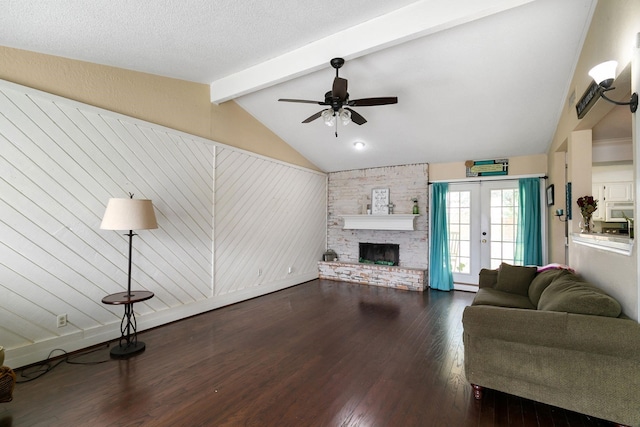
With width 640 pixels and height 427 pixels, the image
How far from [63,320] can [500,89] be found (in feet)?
18.5

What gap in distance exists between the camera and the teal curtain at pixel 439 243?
573 cm

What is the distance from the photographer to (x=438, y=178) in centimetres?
600

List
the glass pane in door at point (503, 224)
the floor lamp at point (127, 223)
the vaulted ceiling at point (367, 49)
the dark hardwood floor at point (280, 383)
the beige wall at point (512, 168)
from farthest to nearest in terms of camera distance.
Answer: the glass pane in door at point (503, 224) → the beige wall at point (512, 168) → the floor lamp at point (127, 223) → the vaulted ceiling at point (367, 49) → the dark hardwood floor at point (280, 383)

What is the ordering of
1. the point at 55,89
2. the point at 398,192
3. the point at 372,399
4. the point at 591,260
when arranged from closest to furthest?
the point at 372,399
the point at 591,260
the point at 55,89
the point at 398,192

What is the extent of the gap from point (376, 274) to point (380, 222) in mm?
1117

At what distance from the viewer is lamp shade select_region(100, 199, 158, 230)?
9.40 ft

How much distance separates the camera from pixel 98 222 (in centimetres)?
315

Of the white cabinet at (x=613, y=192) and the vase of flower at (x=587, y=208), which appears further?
the white cabinet at (x=613, y=192)

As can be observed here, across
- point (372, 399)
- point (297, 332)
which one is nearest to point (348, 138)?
point (297, 332)

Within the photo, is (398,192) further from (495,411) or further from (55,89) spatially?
(55,89)

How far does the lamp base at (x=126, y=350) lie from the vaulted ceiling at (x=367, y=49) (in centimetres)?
299

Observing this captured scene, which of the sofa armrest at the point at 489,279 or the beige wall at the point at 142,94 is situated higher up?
the beige wall at the point at 142,94

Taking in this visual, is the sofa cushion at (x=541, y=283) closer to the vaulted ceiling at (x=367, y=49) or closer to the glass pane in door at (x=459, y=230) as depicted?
the vaulted ceiling at (x=367, y=49)

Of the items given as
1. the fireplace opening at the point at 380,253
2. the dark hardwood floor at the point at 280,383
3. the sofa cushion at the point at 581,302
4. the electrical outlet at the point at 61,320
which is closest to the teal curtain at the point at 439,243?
the fireplace opening at the point at 380,253
